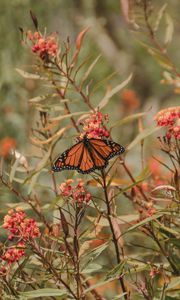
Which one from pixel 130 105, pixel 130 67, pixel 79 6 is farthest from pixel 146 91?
pixel 130 105

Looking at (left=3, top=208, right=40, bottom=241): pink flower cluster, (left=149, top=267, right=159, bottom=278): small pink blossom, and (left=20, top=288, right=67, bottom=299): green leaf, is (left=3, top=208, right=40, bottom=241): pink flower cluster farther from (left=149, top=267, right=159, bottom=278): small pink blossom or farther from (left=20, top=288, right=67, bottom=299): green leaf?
(left=149, top=267, right=159, bottom=278): small pink blossom

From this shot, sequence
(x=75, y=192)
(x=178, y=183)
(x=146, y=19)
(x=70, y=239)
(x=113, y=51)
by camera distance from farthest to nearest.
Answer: (x=113, y=51)
(x=146, y=19)
(x=70, y=239)
(x=178, y=183)
(x=75, y=192)

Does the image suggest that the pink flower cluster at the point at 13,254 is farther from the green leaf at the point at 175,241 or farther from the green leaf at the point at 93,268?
the green leaf at the point at 175,241

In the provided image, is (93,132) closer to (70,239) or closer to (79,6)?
(70,239)

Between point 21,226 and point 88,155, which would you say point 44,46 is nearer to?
point 88,155

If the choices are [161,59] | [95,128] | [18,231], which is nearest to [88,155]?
[95,128]

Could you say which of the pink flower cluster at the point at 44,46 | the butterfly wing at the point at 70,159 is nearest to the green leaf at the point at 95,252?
the butterfly wing at the point at 70,159

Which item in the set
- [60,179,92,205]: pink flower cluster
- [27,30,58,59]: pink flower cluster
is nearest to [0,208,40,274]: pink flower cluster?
[60,179,92,205]: pink flower cluster
